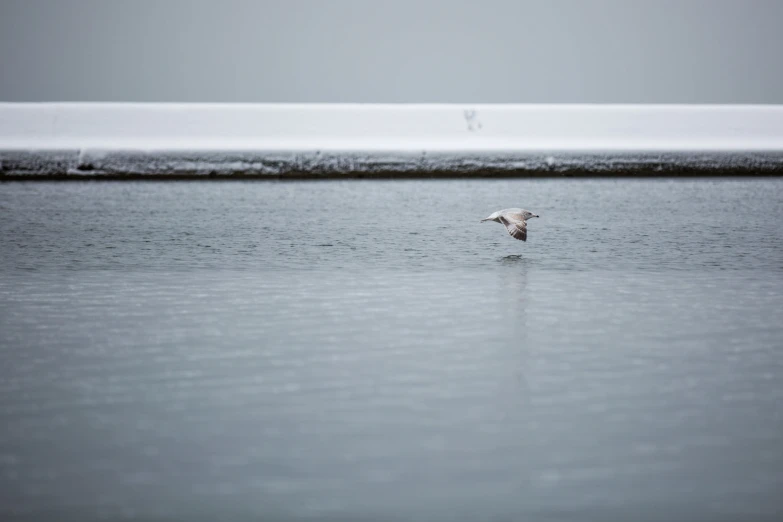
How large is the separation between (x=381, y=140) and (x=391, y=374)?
449 cm

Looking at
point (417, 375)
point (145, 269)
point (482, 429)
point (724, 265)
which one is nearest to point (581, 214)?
point (724, 265)

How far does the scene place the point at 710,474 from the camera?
105 cm

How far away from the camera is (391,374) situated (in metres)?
1.46

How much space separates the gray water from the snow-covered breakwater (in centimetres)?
214

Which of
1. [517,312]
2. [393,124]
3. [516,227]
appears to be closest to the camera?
[517,312]

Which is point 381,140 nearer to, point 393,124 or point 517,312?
point 393,124

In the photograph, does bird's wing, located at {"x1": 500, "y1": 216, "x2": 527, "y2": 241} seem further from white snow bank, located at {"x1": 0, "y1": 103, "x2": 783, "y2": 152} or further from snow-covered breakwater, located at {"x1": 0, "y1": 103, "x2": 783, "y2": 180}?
Result: white snow bank, located at {"x1": 0, "y1": 103, "x2": 783, "y2": 152}

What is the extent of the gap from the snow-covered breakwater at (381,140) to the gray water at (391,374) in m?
2.14

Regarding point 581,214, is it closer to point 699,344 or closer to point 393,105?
point 699,344

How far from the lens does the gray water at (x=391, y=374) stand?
3.33ft

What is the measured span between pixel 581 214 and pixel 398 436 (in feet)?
8.12

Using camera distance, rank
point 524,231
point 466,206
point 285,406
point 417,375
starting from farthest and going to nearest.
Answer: point 466,206
point 524,231
point 417,375
point 285,406

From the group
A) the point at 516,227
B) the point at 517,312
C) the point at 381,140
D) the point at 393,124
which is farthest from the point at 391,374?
the point at 393,124

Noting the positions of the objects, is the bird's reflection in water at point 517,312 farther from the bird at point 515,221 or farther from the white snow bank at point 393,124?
the white snow bank at point 393,124
